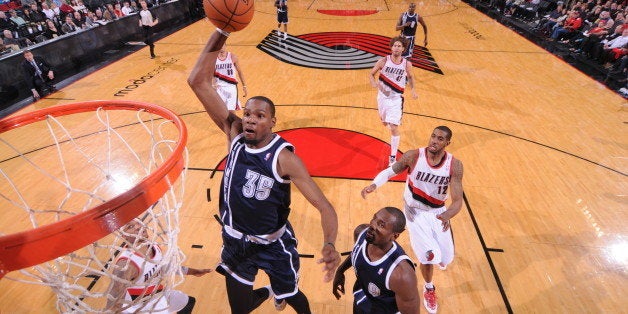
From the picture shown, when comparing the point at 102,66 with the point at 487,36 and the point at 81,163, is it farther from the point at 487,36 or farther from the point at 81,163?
the point at 487,36

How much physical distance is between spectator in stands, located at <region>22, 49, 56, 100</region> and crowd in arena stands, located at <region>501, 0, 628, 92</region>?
1472cm

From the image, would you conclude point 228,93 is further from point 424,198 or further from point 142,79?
point 142,79

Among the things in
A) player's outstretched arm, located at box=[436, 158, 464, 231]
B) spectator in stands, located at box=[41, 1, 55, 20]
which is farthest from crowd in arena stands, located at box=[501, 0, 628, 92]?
spectator in stands, located at box=[41, 1, 55, 20]

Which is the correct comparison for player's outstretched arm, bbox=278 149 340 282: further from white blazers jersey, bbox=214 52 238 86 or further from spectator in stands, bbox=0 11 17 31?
spectator in stands, bbox=0 11 17 31

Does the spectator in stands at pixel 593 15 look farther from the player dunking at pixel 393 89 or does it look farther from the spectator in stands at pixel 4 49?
the spectator in stands at pixel 4 49

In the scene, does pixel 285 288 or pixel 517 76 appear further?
pixel 517 76

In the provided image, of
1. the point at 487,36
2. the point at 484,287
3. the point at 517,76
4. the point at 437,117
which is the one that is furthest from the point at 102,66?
the point at 487,36

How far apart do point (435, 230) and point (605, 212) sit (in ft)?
11.2

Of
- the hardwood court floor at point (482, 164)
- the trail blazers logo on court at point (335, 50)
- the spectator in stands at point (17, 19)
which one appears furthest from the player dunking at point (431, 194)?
the spectator in stands at point (17, 19)

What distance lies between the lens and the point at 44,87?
8.81 meters

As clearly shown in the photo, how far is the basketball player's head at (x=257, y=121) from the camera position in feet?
8.20

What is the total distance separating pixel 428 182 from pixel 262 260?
6.19 ft

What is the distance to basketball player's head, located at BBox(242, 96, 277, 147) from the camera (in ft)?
8.20

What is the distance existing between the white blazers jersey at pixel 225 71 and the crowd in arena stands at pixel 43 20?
273 inches
